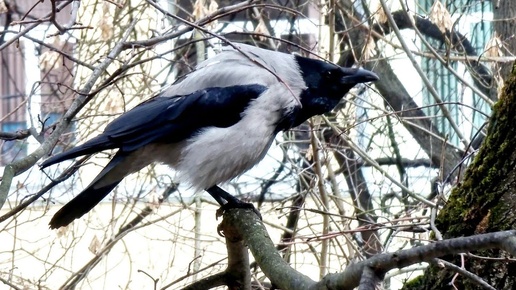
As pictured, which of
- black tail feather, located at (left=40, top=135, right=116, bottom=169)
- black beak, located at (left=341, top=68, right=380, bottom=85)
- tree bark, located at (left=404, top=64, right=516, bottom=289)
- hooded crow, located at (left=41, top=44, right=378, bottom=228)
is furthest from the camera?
black beak, located at (left=341, top=68, right=380, bottom=85)

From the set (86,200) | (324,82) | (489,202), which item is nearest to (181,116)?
(86,200)

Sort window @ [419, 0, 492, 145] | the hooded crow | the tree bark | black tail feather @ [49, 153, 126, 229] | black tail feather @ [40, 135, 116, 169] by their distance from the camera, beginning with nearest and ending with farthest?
the tree bark → black tail feather @ [40, 135, 116, 169] → black tail feather @ [49, 153, 126, 229] → the hooded crow → window @ [419, 0, 492, 145]

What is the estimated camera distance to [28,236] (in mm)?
7195

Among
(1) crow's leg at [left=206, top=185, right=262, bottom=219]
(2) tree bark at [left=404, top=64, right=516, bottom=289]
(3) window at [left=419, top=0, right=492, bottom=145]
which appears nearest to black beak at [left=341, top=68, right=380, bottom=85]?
(1) crow's leg at [left=206, top=185, right=262, bottom=219]

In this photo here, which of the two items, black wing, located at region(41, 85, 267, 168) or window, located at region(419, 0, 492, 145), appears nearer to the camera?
black wing, located at region(41, 85, 267, 168)

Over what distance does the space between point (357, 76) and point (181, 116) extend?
764 mm

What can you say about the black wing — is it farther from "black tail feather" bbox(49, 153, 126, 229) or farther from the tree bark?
the tree bark

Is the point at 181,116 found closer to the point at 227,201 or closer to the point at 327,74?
the point at 227,201

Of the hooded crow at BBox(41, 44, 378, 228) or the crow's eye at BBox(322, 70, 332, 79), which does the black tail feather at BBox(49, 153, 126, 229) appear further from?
the crow's eye at BBox(322, 70, 332, 79)

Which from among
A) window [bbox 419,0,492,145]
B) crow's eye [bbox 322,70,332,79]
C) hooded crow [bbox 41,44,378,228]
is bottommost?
hooded crow [bbox 41,44,378,228]

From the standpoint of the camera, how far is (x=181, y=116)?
3346 mm

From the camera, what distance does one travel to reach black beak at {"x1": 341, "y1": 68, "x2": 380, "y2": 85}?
11.3ft

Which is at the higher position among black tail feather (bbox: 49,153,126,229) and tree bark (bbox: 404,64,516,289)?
black tail feather (bbox: 49,153,126,229)

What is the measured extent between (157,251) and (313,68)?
383 centimetres
